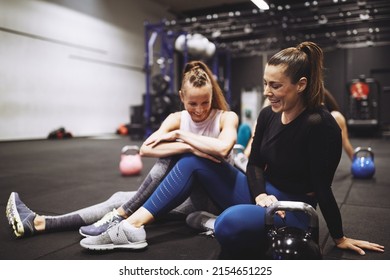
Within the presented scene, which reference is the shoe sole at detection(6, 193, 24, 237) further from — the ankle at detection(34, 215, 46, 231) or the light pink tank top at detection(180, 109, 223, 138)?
the light pink tank top at detection(180, 109, 223, 138)

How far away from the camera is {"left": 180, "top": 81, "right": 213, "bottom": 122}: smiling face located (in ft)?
4.96

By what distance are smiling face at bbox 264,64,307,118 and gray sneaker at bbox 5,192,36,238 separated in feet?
3.85

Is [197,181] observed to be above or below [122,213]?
above

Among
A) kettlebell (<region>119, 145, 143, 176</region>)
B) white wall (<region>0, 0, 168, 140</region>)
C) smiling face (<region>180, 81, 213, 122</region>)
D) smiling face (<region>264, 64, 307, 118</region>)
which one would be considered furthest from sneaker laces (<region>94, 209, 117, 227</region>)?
white wall (<region>0, 0, 168, 140</region>)

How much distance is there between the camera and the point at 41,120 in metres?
7.36

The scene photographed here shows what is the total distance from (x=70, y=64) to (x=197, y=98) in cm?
720

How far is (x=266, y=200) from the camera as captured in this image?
4.02 feet

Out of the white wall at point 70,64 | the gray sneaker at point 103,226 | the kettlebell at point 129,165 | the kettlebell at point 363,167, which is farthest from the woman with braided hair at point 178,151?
the white wall at point 70,64

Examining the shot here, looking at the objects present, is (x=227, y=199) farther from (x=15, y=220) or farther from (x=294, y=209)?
(x=15, y=220)

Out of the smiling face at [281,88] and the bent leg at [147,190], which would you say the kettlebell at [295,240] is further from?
the bent leg at [147,190]

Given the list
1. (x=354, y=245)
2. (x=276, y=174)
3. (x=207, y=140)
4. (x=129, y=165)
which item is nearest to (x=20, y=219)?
(x=207, y=140)
